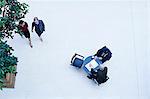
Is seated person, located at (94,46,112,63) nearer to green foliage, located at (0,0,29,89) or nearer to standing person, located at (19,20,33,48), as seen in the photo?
standing person, located at (19,20,33,48)

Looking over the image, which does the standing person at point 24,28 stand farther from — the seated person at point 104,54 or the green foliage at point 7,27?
the seated person at point 104,54

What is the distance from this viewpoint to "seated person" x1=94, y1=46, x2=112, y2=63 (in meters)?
9.36

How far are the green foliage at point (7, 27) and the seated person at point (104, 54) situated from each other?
86.4 inches

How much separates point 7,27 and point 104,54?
8.66 feet

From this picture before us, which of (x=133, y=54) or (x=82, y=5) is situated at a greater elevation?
(x=82, y=5)

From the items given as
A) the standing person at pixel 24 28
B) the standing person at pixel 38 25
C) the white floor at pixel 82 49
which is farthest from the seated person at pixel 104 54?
the standing person at pixel 24 28

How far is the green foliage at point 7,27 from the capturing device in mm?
7316

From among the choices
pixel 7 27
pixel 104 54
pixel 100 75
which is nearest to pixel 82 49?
pixel 104 54

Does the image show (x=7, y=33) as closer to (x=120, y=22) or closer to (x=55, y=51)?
(x=55, y=51)

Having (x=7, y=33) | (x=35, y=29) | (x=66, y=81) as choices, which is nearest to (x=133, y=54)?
(x=66, y=81)

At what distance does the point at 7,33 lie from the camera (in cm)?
793

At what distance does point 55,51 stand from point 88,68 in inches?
42.8

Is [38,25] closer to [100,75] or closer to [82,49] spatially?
[82,49]

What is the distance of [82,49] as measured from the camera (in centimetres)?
979
